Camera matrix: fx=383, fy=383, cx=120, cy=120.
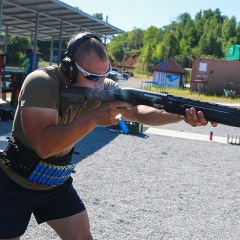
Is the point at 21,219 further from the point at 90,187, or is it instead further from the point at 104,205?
the point at 90,187

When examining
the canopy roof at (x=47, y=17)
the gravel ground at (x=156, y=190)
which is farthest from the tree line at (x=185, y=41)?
the gravel ground at (x=156, y=190)

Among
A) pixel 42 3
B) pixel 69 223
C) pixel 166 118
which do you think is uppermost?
pixel 42 3

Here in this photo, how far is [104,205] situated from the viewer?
5.04 metres

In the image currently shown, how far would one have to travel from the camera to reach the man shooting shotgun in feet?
7.25

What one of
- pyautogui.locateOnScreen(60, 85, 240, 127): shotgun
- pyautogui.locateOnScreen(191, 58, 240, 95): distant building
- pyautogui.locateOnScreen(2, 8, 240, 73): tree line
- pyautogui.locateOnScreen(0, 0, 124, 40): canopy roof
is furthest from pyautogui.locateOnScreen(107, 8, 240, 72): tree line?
pyautogui.locateOnScreen(60, 85, 240, 127): shotgun

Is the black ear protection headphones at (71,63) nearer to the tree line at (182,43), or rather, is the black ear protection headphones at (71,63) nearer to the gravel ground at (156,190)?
the gravel ground at (156,190)

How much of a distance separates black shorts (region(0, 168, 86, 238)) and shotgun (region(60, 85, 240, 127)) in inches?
23.3

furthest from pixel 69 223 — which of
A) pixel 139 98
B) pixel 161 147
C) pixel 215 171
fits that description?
pixel 161 147

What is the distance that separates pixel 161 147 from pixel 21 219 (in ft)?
23.4

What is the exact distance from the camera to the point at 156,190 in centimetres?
588

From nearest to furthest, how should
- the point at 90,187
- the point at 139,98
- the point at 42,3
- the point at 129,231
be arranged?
the point at 139,98 → the point at 129,231 → the point at 90,187 → the point at 42,3

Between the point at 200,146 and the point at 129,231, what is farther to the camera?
the point at 200,146

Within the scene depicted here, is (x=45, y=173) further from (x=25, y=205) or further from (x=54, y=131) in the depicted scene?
(x=54, y=131)

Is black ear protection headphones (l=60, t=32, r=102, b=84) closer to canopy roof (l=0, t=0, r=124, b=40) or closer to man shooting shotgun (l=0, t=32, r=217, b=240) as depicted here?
man shooting shotgun (l=0, t=32, r=217, b=240)
